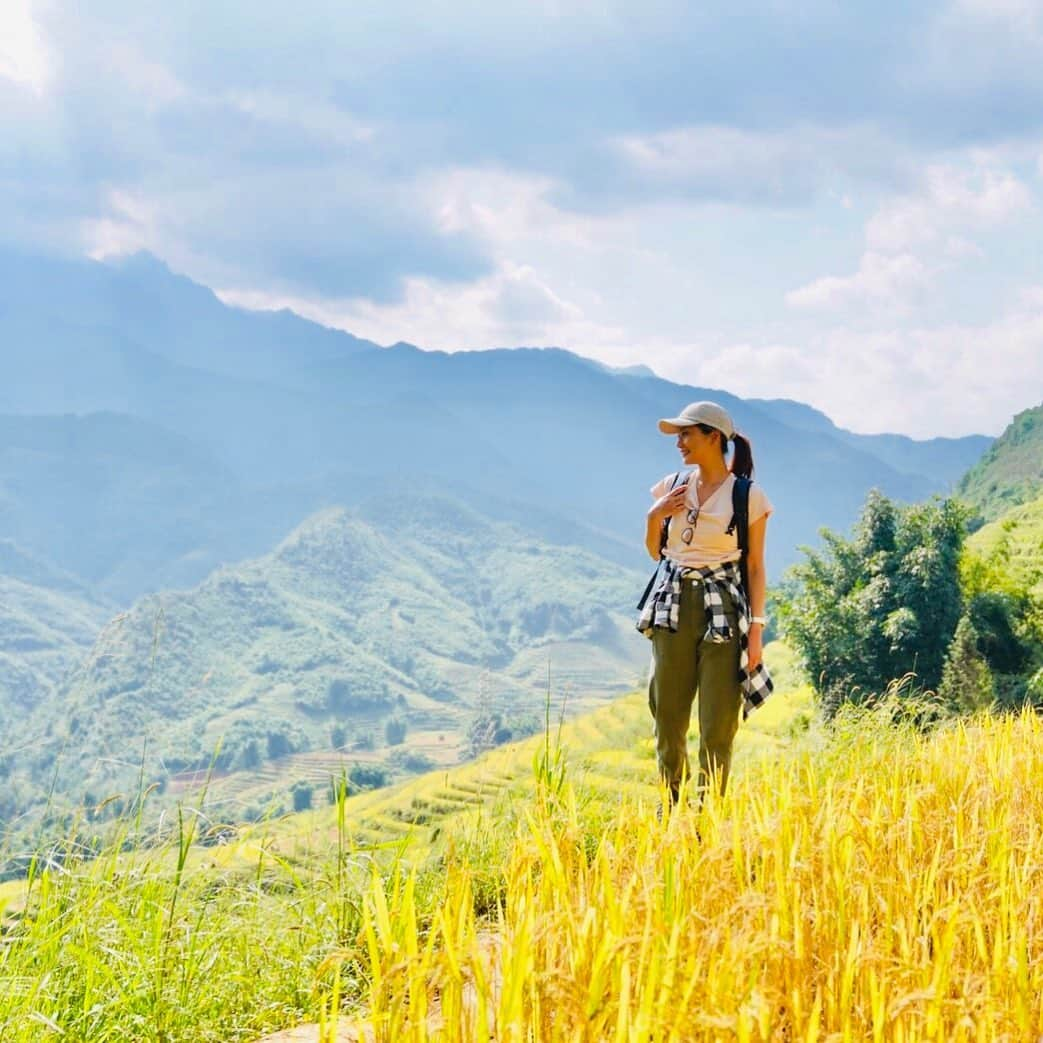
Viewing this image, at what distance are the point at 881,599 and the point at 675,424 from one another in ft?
83.3

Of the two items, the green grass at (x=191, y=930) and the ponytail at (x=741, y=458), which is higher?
the ponytail at (x=741, y=458)

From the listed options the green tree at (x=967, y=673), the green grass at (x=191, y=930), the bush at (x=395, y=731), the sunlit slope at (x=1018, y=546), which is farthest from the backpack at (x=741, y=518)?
the bush at (x=395, y=731)

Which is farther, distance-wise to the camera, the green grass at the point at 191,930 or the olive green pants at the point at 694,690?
the olive green pants at the point at 694,690

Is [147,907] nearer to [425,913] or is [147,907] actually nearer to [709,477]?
[425,913]

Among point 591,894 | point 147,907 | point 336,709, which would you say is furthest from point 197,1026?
point 336,709

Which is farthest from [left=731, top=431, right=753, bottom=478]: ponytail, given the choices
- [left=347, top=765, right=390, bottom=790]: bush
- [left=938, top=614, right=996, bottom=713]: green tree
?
[left=938, top=614, right=996, bottom=713]: green tree

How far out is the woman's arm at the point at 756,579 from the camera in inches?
184

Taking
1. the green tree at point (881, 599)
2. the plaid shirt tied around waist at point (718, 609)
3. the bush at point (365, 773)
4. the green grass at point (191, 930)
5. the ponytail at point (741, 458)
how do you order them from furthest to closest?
the green tree at point (881, 599)
the ponytail at point (741, 458)
the plaid shirt tied around waist at point (718, 609)
the bush at point (365, 773)
the green grass at point (191, 930)

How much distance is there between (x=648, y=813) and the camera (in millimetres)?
3377

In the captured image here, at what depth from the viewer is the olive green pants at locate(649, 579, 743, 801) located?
4660 millimetres

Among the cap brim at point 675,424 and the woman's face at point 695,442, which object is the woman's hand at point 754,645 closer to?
the woman's face at point 695,442

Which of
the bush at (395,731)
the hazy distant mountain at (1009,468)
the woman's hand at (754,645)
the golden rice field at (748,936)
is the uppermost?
the hazy distant mountain at (1009,468)

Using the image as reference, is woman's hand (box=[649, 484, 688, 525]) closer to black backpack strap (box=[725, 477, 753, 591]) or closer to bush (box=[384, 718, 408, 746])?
black backpack strap (box=[725, 477, 753, 591])

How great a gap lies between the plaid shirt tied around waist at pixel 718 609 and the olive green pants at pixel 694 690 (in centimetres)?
3
